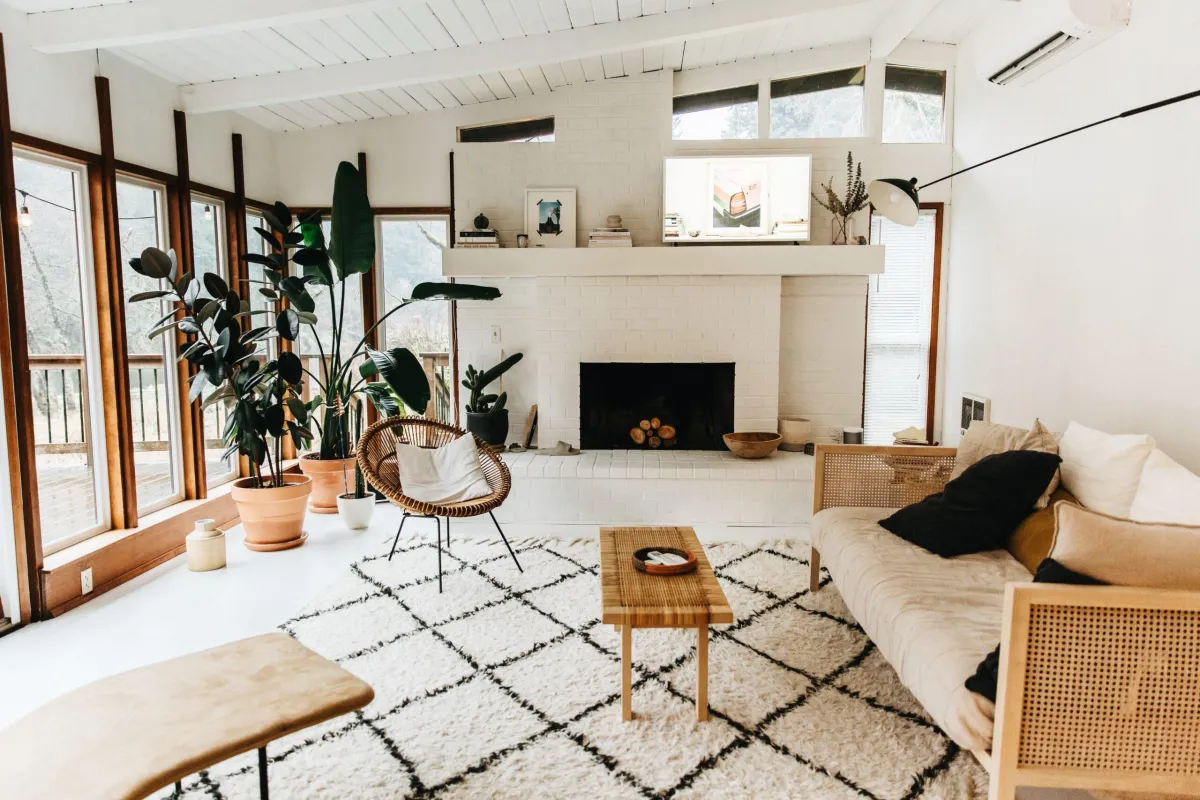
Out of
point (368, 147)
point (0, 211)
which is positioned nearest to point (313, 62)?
point (368, 147)

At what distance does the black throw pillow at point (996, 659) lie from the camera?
165cm

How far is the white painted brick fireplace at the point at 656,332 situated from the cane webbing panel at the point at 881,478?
1.68 metres

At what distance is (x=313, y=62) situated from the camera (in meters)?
3.90

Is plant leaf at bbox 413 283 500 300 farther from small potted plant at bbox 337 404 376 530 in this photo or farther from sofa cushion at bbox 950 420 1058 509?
sofa cushion at bbox 950 420 1058 509

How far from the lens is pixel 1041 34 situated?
3.16 metres

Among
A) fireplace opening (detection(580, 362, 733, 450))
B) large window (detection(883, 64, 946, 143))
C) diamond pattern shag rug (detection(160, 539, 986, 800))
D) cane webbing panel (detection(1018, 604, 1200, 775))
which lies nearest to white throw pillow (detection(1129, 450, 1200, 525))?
cane webbing panel (detection(1018, 604, 1200, 775))

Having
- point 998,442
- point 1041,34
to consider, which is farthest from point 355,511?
point 1041,34

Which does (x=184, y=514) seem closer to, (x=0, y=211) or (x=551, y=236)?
(x=0, y=211)

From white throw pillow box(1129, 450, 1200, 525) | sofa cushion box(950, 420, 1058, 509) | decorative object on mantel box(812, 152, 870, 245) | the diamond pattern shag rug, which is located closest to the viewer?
the diamond pattern shag rug

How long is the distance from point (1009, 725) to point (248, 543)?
12.1 feet

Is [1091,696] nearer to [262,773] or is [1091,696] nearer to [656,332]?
[262,773]

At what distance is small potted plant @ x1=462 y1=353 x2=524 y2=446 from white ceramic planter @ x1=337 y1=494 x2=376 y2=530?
2.86 ft

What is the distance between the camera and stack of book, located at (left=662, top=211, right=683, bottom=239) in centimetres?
482

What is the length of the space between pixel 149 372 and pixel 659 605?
3.39m
